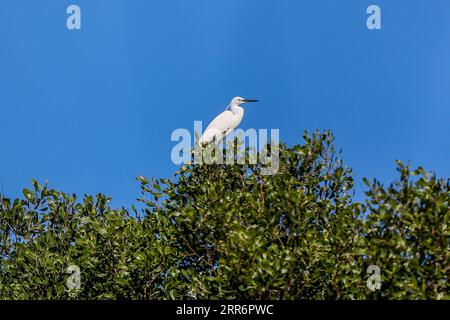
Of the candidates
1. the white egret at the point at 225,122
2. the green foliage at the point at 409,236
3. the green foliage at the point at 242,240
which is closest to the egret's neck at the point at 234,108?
the white egret at the point at 225,122

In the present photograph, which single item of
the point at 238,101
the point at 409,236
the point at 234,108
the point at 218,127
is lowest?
the point at 409,236

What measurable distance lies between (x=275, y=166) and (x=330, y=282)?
190 inches

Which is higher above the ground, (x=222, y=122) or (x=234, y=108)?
(x=234, y=108)

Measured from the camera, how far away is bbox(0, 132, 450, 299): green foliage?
541 inches

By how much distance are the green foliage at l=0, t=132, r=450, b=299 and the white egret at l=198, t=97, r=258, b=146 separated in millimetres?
3802

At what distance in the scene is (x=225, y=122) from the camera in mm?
25250

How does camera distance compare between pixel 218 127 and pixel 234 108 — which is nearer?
pixel 218 127

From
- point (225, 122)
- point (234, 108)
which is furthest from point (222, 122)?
point (234, 108)

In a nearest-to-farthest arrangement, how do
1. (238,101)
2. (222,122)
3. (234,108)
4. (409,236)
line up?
(409,236)
(222,122)
(234,108)
(238,101)

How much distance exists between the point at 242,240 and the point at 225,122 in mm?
11117

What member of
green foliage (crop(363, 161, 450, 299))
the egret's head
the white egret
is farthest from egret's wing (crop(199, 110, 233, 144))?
green foliage (crop(363, 161, 450, 299))

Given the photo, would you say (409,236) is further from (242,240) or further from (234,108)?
(234,108)

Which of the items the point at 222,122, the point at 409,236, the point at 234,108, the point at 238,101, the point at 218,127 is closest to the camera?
the point at 409,236
